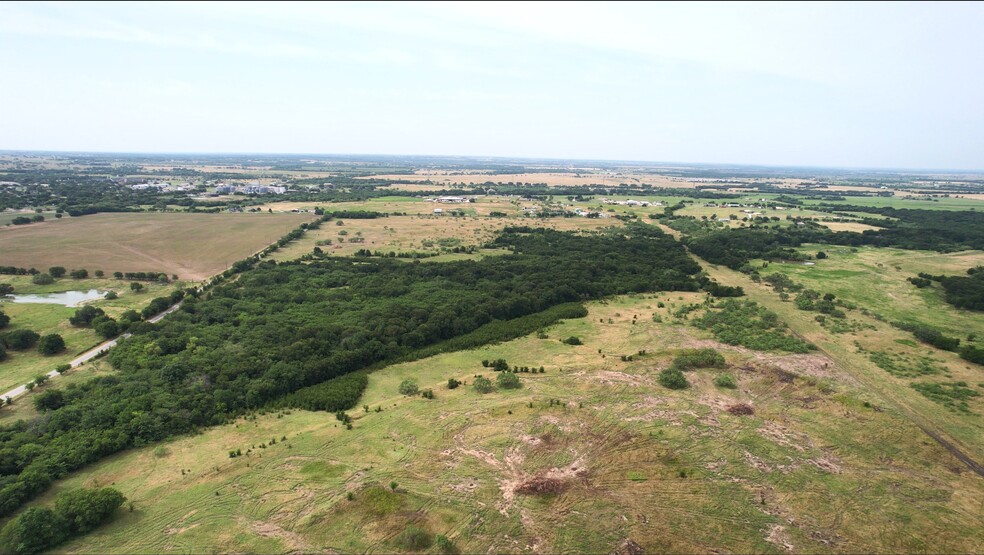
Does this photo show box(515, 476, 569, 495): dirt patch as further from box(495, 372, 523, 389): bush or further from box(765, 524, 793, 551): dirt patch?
box(495, 372, 523, 389): bush

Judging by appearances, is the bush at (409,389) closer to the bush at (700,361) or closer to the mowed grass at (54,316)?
the bush at (700,361)

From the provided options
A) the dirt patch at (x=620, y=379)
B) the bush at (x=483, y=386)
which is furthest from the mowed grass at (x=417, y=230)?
the dirt patch at (x=620, y=379)

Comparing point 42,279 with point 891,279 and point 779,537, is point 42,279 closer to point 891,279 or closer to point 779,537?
point 779,537

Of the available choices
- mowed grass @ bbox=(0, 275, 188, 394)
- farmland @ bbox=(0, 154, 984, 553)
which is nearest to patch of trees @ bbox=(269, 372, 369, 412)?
farmland @ bbox=(0, 154, 984, 553)

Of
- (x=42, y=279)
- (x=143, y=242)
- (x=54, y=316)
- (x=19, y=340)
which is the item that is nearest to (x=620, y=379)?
(x=19, y=340)

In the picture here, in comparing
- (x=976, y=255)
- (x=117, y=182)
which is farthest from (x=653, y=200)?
(x=117, y=182)
